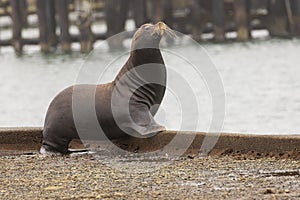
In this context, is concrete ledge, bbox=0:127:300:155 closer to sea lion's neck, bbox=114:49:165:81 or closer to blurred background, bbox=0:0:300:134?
sea lion's neck, bbox=114:49:165:81

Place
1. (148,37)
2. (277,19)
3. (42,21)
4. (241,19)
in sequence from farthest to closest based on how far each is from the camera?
(277,19) < (241,19) < (42,21) < (148,37)

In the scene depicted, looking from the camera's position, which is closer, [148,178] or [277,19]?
[148,178]

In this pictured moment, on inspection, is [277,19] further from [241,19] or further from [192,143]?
[192,143]

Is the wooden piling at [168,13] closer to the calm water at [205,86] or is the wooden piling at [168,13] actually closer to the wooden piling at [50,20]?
the calm water at [205,86]

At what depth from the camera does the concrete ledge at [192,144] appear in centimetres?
889

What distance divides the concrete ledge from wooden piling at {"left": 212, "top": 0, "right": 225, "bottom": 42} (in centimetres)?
2070

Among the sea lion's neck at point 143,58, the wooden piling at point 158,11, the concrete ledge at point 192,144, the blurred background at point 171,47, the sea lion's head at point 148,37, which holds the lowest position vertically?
the blurred background at point 171,47

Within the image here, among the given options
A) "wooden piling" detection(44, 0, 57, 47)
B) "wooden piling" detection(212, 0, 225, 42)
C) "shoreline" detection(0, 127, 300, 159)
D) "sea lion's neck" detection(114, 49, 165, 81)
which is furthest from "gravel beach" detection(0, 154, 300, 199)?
"wooden piling" detection(44, 0, 57, 47)

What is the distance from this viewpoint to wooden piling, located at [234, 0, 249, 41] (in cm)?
3019

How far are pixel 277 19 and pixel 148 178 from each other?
24.9 meters

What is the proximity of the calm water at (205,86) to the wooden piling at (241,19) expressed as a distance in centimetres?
68

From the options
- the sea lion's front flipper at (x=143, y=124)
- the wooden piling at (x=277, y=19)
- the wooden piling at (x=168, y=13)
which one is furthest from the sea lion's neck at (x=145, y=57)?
the wooden piling at (x=168, y=13)

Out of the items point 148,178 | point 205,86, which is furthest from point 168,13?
point 148,178

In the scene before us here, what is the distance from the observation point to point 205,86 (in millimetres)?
25844
